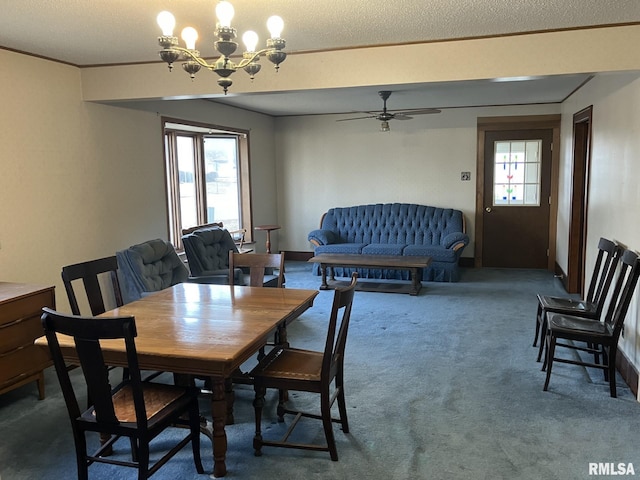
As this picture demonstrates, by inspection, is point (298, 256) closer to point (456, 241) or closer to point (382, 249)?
point (382, 249)

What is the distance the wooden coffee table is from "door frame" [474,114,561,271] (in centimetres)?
166

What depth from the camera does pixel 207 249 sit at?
5.28 m

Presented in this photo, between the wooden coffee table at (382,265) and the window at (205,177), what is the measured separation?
5.38 ft

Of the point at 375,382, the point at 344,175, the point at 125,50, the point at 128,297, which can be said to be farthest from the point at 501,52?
the point at 344,175

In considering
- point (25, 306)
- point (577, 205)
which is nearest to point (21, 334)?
point (25, 306)

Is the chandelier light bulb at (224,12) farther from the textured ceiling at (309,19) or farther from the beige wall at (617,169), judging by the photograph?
the beige wall at (617,169)

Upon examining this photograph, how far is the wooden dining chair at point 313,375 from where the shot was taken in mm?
2514

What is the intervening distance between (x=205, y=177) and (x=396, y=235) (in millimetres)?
2873

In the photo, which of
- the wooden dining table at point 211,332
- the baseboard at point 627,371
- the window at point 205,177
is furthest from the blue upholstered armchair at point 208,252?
the baseboard at point 627,371

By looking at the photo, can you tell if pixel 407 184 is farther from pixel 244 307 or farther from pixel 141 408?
pixel 141 408

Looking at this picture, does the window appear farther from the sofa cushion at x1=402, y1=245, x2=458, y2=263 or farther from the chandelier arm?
the chandelier arm

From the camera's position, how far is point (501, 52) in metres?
3.55

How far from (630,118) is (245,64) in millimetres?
2836

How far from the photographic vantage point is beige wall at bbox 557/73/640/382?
3.53 metres
